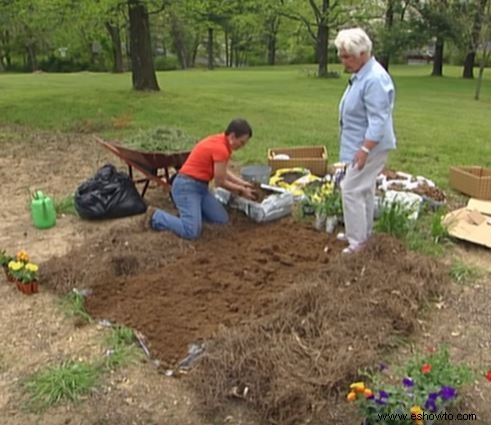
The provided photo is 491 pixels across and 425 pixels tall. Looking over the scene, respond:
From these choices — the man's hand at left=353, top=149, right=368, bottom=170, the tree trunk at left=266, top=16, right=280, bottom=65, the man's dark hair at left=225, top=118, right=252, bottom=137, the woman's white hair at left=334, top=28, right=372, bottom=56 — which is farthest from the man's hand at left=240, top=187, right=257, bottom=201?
the tree trunk at left=266, top=16, right=280, bottom=65

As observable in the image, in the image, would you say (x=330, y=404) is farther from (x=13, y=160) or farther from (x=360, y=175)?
(x=13, y=160)

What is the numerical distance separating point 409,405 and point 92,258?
2.39m

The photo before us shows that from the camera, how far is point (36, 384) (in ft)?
8.33

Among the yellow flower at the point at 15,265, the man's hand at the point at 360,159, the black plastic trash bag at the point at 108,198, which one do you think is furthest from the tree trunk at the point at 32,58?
the man's hand at the point at 360,159

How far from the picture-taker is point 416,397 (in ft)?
6.98

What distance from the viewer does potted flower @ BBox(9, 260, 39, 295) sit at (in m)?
3.40

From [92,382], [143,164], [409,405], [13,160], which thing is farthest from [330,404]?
[13,160]

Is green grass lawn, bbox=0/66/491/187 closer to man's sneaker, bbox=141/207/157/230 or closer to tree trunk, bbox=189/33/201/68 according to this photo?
man's sneaker, bbox=141/207/157/230

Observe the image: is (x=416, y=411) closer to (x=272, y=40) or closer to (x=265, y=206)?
(x=265, y=206)

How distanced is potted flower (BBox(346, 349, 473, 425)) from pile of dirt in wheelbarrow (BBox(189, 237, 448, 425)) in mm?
230

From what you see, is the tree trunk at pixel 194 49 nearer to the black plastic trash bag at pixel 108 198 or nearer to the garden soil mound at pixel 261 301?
the black plastic trash bag at pixel 108 198

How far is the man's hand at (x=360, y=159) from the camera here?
11.3 ft

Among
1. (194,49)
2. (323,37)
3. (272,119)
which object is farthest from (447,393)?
(194,49)

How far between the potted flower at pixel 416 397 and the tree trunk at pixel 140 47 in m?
10.6
